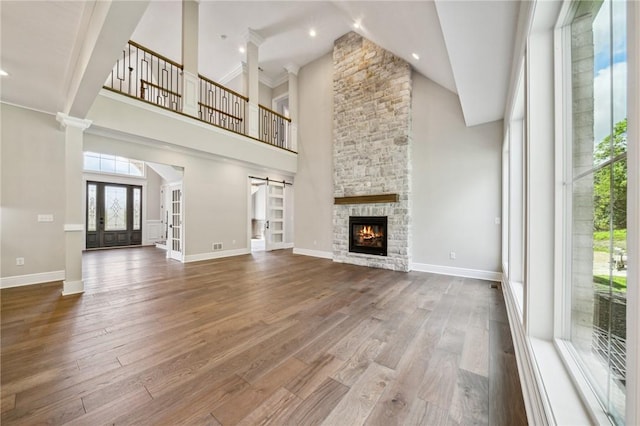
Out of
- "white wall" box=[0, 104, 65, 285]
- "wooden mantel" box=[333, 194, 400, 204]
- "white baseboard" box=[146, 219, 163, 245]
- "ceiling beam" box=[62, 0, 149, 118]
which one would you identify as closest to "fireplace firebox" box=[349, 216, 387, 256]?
"wooden mantel" box=[333, 194, 400, 204]

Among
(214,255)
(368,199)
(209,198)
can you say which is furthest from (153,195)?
(368,199)

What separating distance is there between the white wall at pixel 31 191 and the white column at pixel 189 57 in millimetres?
2217

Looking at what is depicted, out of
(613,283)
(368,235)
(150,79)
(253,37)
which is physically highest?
(253,37)

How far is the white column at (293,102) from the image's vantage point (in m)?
7.25

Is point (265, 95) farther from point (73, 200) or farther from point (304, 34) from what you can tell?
point (73, 200)

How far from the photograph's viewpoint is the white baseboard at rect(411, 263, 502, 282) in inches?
168

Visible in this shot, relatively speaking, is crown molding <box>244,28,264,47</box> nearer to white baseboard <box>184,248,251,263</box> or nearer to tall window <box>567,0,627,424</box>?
white baseboard <box>184,248,251,263</box>

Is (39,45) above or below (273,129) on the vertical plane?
below

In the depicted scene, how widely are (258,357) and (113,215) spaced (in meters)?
9.80

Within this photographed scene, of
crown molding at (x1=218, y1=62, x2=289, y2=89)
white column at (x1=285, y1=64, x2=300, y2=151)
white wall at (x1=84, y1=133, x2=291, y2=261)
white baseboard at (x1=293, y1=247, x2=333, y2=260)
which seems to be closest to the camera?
A: white wall at (x1=84, y1=133, x2=291, y2=261)

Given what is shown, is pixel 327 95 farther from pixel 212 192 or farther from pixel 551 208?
pixel 551 208

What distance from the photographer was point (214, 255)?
647 cm

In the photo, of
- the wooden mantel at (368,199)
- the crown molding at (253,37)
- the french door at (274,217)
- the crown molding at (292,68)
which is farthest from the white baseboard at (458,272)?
the crown molding at (253,37)

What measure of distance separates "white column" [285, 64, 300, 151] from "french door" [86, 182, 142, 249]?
21.7 feet
